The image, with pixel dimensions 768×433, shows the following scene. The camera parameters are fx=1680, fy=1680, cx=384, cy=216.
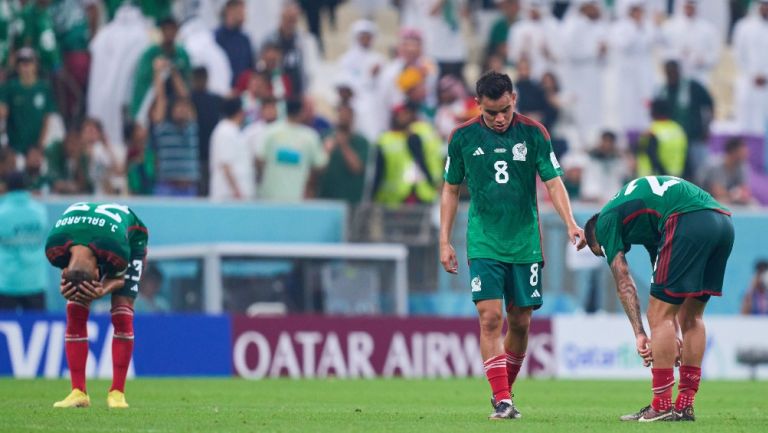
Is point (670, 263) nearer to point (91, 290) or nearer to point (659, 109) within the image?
point (91, 290)

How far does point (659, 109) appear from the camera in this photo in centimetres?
2636

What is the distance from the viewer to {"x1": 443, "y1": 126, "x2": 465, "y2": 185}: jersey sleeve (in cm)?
1216

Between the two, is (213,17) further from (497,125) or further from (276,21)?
(497,125)

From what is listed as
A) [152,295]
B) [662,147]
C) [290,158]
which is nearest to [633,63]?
[662,147]

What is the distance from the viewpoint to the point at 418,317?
23.2 meters

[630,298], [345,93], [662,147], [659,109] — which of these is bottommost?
[630,298]

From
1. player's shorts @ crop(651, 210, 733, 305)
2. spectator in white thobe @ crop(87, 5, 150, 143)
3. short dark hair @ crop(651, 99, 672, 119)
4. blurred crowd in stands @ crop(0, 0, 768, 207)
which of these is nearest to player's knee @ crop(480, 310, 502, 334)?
player's shorts @ crop(651, 210, 733, 305)

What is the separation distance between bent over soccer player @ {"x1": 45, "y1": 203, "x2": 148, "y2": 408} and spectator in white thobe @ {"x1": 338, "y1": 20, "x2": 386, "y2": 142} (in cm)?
1236

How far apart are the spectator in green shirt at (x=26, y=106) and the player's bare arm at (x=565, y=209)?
38.0 feet

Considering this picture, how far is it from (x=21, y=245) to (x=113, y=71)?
392 centimetres

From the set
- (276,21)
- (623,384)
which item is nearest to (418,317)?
(623,384)

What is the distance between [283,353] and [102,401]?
8.05 m

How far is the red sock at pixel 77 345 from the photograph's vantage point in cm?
1302

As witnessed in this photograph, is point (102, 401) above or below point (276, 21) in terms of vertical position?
below
